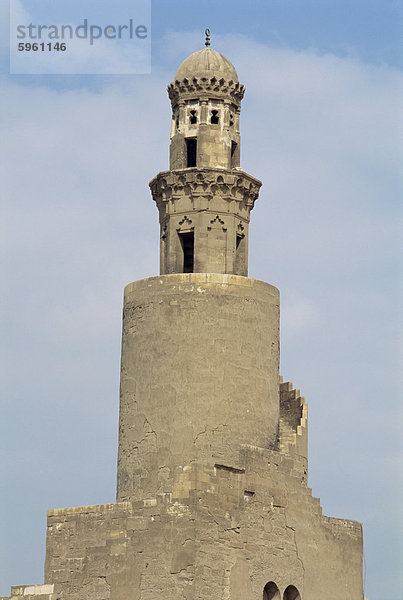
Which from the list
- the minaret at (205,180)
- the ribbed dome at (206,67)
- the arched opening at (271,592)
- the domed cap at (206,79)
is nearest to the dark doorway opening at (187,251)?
the minaret at (205,180)

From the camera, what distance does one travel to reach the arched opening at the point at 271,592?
112ft

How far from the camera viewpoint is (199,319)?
35406mm

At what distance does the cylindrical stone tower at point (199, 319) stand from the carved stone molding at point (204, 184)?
2 cm

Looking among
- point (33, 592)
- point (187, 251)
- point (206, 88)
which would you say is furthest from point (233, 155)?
point (33, 592)

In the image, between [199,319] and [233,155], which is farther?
[233,155]

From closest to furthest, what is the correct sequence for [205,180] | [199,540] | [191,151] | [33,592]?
[199,540]
[33,592]
[205,180]
[191,151]

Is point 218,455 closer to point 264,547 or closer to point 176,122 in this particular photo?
point 264,547

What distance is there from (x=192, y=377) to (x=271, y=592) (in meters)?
5.23

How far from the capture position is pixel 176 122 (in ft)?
125

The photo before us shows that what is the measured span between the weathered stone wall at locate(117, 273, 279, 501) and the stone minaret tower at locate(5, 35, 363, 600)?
0.03 meters

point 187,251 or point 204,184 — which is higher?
point 204,184

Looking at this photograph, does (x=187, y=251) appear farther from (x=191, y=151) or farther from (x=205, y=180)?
(x=191, y=151)

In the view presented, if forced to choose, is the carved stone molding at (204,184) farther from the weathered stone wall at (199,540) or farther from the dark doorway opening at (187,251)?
the weathered stone wall at (199,540)

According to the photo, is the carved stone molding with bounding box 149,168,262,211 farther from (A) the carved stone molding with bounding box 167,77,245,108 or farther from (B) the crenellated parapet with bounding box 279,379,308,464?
(B) the crenellated parapet with bounding box 279,379,308,464
